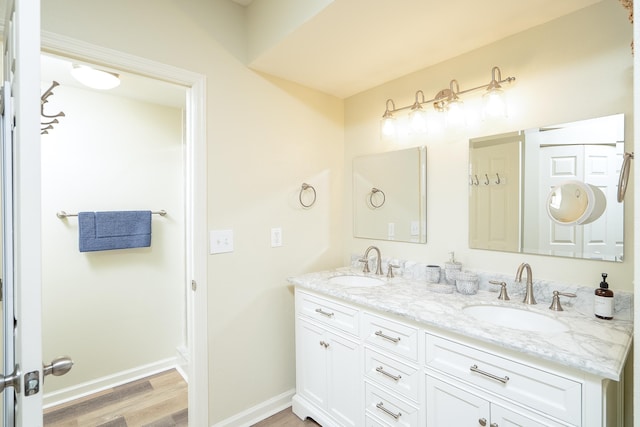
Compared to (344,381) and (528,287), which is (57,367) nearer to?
(344,381)

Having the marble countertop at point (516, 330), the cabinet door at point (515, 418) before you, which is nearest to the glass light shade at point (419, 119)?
the marble countertop at point (516, 330)

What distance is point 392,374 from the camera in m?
1.48

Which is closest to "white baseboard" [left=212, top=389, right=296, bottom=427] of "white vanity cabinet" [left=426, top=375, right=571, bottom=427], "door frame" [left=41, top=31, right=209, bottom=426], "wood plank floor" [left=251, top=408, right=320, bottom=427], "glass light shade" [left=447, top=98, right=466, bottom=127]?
"wood plank floor" [left=251, top=408, right=320, bottom=427]

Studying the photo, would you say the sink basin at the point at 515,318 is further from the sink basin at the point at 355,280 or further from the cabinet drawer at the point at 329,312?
the sink basin at the point at 355,280

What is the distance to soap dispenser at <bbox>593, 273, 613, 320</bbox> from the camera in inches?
49.1

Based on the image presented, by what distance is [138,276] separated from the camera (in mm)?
2570

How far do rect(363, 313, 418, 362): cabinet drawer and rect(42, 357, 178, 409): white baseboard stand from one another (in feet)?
6.66

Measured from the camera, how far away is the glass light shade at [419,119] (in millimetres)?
1951

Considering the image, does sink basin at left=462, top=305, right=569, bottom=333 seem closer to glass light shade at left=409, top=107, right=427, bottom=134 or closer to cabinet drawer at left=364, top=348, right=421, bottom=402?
cabinet drawer at left=364, top=348, right=421, bottom=402

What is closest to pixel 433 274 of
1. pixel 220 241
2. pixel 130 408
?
pixel 220 241

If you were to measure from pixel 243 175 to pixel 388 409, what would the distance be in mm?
1495

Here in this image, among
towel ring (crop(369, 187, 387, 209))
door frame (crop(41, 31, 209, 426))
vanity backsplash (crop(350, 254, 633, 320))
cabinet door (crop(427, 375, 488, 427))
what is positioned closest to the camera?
cabinet door (crop(427, 375, 488, 427))

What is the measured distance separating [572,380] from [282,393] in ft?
5.61

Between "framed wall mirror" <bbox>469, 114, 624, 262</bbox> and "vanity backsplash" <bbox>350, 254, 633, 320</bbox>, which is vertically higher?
"framed wall mirror" <bbox>469, 114, 624, 262</bbox>
